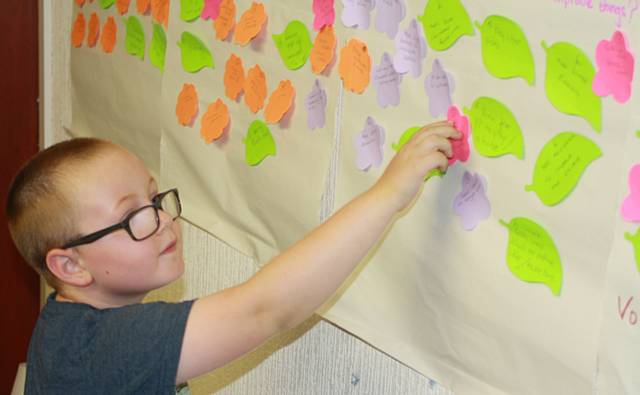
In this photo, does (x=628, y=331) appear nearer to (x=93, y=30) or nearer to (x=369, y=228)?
(x=369, y=228)

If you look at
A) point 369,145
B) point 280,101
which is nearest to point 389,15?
point 369,145

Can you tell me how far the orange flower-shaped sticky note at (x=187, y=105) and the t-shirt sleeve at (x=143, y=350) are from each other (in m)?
0.60

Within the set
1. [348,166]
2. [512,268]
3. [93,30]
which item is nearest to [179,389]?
[348,166]

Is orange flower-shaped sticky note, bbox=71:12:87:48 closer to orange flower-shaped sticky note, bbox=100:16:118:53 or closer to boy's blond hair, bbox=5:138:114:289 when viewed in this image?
orange flower-shaped sticky note, bbox=100:16:118:53

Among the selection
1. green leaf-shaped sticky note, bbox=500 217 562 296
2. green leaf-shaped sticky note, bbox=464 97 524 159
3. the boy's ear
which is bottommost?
the boy's ear

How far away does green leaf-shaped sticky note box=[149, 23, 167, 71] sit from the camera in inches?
65.9

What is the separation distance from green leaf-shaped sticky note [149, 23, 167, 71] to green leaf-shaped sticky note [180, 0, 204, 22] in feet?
0.47

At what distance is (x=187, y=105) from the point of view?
1.54m

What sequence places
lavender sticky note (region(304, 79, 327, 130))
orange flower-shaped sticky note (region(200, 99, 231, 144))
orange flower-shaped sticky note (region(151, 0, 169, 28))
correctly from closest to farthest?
lavender sticky note (region(304, 79, 327, 130)) → orange flower-shaped sticky note (region(200, 99, 231, 144)) → orange flower-shaped sticky note (region(151, 0, 169, 28))

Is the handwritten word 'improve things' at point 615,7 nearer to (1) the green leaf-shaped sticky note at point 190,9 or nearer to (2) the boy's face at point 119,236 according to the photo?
(2) the boy's face at point 119,236

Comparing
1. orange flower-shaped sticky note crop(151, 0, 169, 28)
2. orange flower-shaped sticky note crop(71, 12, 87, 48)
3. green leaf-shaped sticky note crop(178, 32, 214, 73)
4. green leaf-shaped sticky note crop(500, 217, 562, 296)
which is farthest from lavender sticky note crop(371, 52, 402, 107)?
orange flower-shaped sticky note crop(71, 12, 87, 48)

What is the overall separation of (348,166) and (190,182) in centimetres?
48

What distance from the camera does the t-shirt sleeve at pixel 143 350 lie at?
962 mm

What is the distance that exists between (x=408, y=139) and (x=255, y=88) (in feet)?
1.22
